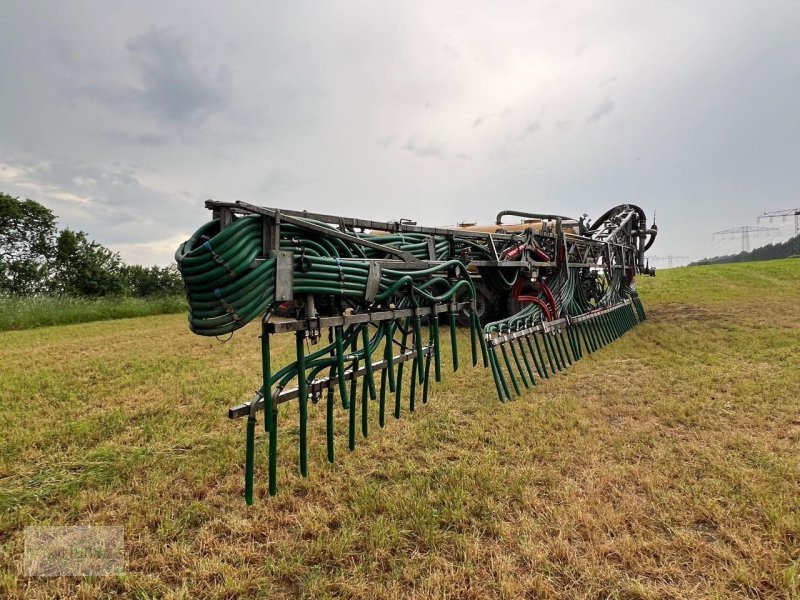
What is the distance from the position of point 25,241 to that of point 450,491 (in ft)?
106

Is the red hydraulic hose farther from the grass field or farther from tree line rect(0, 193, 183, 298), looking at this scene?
tree line rect(0, 193, 183, 298)

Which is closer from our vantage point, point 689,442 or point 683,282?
point 689,442

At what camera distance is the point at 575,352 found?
554 centimetres

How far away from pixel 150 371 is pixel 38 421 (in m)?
1.96

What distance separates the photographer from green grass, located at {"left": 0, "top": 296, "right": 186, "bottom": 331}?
12.2 m

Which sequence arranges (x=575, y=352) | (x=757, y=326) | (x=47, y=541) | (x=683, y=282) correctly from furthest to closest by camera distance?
(x=683, y=282) → (x=757, y=326) → (x=575, y=352) → (x=47, y=541)

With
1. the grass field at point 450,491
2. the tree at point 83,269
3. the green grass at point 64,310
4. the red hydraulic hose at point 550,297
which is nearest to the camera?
the grass field at point 450,491

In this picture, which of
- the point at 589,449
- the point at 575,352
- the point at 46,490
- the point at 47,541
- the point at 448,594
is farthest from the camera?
the point at 575,352

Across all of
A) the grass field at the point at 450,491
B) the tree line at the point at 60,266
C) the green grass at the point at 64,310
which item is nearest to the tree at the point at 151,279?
the tree line at the point at 60,266

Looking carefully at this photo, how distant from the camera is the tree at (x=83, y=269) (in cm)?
2145

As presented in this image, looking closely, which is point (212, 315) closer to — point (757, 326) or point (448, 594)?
point (448, 594)

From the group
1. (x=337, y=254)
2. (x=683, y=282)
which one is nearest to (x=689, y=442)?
(x=337, y=254)

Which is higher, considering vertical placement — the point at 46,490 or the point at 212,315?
the point at 212,315

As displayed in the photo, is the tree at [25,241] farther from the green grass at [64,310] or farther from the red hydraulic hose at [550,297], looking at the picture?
the red hydraulic hose at [550,297]
